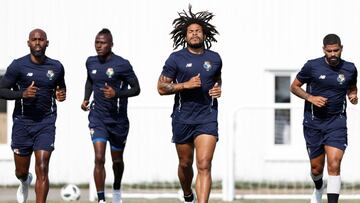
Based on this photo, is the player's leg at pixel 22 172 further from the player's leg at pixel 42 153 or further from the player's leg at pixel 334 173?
the player's leg at pixel 334 173

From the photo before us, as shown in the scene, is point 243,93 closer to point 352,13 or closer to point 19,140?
point 352,13

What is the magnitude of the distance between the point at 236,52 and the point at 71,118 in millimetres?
3270

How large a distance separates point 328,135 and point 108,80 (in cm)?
301

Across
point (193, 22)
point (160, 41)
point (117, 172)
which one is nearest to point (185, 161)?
point (193, 22)

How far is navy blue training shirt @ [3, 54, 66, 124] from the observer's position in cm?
1792

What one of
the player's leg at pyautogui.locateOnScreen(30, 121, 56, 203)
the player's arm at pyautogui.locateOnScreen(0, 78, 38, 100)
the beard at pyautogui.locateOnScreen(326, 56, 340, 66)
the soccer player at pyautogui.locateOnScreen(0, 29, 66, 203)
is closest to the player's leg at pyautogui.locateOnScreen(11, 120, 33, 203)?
the soccer player at pyautogui.locateOnScreen(0, 29, 66, 203)

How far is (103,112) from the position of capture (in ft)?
61.5

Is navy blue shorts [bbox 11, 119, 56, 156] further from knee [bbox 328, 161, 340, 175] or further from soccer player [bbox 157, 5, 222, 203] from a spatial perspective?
knee [bbox 328, 161, 340, 175]

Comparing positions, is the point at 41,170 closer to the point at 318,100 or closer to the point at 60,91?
the point at 60,91

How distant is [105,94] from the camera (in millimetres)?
18484

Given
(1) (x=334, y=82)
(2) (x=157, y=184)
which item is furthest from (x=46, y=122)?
(2) (x=157, y=184)

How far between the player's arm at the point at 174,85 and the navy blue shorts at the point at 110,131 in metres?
1.94

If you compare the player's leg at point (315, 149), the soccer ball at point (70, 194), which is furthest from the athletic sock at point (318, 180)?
the soccer ball at point (70, 194)

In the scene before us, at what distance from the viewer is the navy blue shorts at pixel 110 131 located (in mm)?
18672
